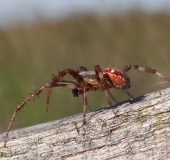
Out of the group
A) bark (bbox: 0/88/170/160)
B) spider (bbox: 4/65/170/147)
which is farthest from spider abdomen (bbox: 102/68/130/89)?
bark (bbox: 0/88/170/160)

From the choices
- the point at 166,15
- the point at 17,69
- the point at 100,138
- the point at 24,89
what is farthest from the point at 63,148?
the point at 166,15

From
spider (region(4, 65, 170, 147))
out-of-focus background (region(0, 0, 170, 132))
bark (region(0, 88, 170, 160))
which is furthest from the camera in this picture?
out-of-focus background (region(0, 0, 170, 132))

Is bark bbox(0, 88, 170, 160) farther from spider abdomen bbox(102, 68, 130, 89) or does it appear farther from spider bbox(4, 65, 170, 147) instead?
spider abdomen bbox(102, 68, 130, 89)

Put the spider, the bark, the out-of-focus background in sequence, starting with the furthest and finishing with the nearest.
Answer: the out-of-focus background, the spider, the bark

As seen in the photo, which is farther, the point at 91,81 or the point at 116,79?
the point at 91,81

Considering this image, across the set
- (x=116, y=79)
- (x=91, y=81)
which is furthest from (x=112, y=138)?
(x=91, y=81)

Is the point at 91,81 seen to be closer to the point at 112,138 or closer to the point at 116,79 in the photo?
the point at 116,79

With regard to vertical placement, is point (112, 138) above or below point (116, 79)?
Result: below

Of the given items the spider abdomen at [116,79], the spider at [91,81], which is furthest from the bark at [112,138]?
the spider abdomen at [116,79]

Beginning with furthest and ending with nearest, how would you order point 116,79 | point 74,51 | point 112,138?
1. point 74,51
2. point 116,79
3. point 112,138
